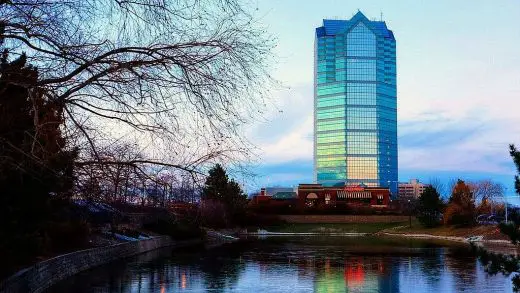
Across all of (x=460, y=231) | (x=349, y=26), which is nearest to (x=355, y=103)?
(x=349, y=26)

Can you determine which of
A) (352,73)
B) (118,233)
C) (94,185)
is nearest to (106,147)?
(94,185)

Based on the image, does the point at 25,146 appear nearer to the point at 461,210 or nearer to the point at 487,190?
the point at 461,210

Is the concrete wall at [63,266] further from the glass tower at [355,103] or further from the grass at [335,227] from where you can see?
the glass tower at [355,103]

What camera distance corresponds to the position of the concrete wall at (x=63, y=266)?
1506cm

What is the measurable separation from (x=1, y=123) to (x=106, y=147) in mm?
1916

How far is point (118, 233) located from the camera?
3575cm

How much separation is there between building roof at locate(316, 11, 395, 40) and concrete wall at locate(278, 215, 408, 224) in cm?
7451

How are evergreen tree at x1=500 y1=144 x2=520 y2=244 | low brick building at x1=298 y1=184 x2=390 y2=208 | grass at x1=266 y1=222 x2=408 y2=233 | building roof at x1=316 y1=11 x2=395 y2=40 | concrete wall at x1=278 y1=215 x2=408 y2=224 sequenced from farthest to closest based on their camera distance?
building roof at x1=316 y1=11 x2=395 y2=40 < low brick building at x1=298 y1=184 x2=390 y2=208 < concrete wall at x1=278 y1=215 x2=408 y2=224 < grass at x1=266 y1=222 x2=408 y2=233 < evergreen tree at x1=500 y1=144 x2=520 y2=244

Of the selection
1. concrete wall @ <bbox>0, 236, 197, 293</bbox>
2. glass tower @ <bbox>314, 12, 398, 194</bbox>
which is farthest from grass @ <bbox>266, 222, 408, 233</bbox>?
glass tower @ <bbox>314, 12, 398, 194</bbox>

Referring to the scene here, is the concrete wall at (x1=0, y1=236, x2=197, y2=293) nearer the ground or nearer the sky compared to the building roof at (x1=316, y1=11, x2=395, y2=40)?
nearer the ground

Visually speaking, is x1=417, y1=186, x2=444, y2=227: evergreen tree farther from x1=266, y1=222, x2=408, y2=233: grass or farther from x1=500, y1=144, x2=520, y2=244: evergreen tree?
x1=500, y1=144, x2=520, y2=244: evergreen tree

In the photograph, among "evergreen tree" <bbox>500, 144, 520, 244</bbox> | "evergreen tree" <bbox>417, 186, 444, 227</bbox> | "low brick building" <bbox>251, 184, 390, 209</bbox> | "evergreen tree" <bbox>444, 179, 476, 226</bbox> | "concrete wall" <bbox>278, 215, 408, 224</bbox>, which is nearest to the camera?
"evergreen tree" <bbox>500, 144, 520, 244</bbox>

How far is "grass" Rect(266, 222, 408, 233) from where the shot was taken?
79562 millimetres

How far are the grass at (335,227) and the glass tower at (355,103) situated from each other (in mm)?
69789
